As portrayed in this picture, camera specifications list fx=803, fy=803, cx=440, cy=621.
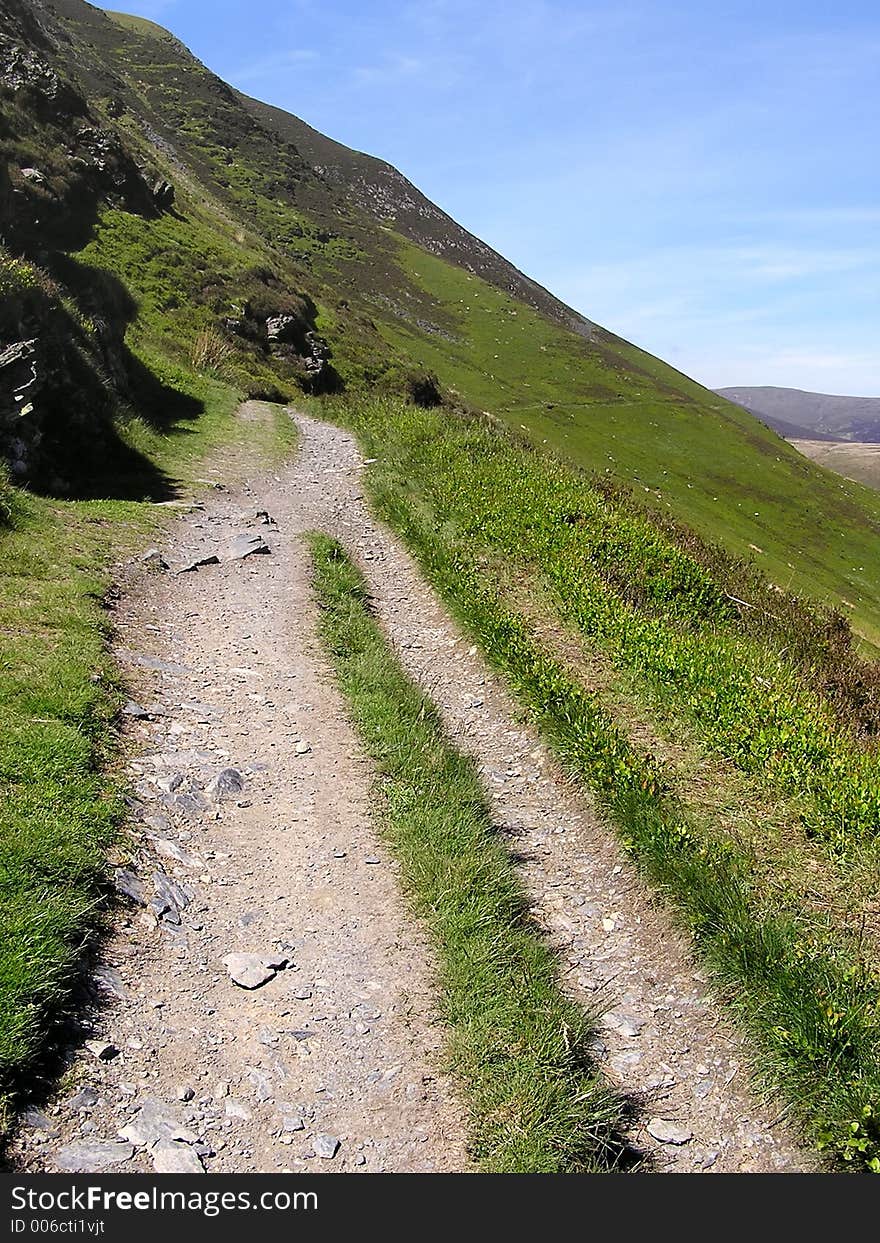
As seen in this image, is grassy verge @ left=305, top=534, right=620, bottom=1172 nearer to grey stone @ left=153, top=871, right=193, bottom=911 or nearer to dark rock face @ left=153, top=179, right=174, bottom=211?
grey stone @ left=153, top=871, right=193, bottom=911

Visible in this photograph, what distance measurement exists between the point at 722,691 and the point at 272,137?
489 feet

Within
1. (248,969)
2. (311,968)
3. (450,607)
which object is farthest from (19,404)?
(311,968)

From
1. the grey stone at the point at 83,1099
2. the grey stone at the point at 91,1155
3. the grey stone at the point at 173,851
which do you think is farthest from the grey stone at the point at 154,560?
the grey stone at the point at 91,1155

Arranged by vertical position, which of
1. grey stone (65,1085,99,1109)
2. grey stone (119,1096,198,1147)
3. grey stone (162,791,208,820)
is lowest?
grey stone (65,1085,99,1109)

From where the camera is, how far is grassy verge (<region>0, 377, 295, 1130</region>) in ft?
14.4

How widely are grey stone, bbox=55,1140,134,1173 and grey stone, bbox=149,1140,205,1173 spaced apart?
0.12 m

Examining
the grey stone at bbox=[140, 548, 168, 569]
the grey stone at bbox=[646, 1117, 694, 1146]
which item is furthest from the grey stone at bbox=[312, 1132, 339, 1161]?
the grey stone at bbox=[140, 548, 168, 569]

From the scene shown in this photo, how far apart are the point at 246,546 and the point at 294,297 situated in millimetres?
31260

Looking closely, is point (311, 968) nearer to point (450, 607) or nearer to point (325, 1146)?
point (325, 1146)

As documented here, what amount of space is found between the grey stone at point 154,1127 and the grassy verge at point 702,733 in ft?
10.7

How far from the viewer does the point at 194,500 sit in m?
16.4

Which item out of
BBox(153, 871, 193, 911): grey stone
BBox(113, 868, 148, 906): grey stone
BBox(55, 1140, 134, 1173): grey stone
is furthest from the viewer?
BBox(153, 871, 193, 911): grey stone

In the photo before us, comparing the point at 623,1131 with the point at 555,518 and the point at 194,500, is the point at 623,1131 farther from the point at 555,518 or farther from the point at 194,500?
the point at 194,500

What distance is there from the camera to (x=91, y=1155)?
3678 mm
